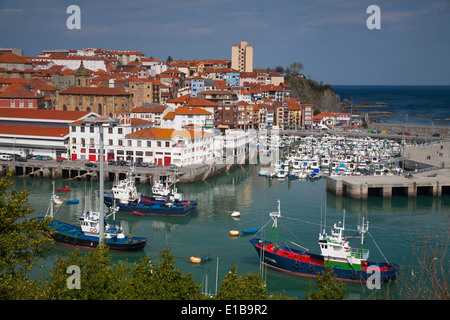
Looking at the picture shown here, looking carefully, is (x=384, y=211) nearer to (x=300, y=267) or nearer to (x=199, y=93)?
(x=300, y=267)

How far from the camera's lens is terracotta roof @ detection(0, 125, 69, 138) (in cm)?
3841

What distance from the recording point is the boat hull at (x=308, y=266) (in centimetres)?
1664

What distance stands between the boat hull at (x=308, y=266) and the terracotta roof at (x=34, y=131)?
25231mm

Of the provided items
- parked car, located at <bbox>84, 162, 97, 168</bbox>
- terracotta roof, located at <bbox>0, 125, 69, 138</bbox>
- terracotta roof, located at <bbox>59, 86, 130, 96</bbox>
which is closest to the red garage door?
parked car, located at <bbox>84, 162, 97, 168</bbox>

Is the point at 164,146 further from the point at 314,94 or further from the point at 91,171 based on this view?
the point at 314,94

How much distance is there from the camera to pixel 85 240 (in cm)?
1989

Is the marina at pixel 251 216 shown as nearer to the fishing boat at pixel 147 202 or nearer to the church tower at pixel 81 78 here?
the fishing boat at pixel 147 202

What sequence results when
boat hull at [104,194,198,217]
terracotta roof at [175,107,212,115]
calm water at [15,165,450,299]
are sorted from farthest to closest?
terracotta roof at [175,107,212,115]
boat hull at [104,194,198,217]
calm water at [15,165,450,299]

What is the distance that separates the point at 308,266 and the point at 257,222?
6.82 m

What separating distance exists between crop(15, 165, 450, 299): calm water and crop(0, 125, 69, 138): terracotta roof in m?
5.24

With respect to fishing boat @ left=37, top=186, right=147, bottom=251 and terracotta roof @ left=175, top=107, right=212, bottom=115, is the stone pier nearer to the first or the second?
fishing boat @ left=37, top=186, right=147, bottom=251

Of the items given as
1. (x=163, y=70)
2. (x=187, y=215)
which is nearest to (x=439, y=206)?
(x=187, y=215)
